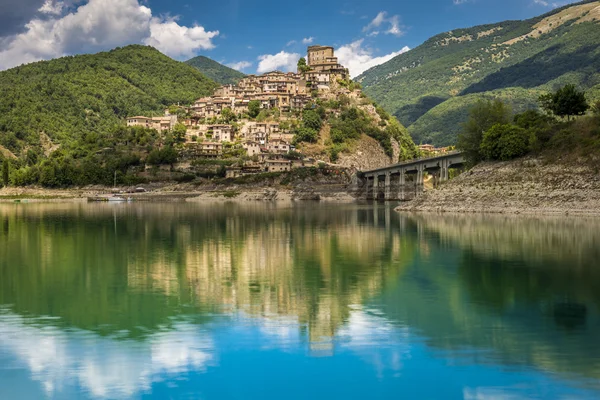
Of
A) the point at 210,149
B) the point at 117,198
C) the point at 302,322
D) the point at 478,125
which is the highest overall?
the point at 210,149

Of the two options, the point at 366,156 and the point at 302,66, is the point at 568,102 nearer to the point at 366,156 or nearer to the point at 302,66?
the point at 366,156

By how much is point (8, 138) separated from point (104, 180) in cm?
7454

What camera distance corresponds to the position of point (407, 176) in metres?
136

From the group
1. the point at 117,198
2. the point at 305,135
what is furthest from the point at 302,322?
the point at 305,135

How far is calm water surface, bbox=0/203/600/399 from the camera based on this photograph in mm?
13430

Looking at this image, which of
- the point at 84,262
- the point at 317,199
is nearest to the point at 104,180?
the point at 317,199

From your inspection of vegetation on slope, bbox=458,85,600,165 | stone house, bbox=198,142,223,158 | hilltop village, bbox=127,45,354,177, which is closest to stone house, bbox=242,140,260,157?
hilltop village, bbox=127,45,354,177

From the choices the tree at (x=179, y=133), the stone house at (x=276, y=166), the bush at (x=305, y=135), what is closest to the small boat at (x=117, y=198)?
the stone house at (x=276, y=166)

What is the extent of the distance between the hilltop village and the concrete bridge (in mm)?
20328

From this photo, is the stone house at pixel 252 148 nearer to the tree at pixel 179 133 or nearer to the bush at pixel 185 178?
the bush at pixel 185 178

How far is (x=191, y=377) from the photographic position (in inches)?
543

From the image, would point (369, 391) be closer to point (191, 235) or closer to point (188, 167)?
point (191, 235)

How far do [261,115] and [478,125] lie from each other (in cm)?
9206

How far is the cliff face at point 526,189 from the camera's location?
59.2 m
